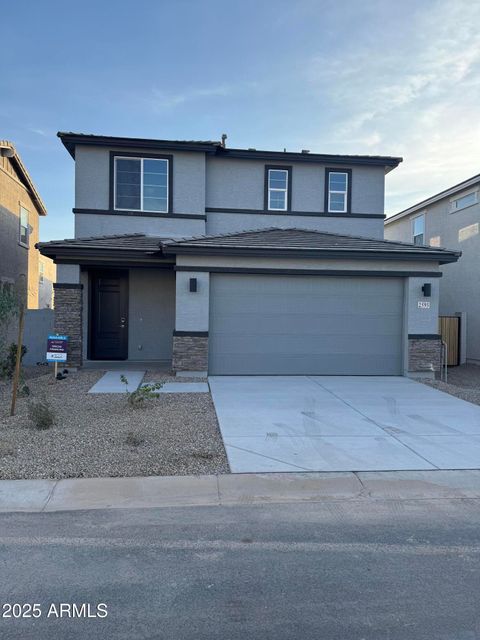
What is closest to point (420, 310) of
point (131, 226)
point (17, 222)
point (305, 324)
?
point (305, 324)

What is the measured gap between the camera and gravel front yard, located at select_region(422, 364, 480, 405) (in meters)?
10.5

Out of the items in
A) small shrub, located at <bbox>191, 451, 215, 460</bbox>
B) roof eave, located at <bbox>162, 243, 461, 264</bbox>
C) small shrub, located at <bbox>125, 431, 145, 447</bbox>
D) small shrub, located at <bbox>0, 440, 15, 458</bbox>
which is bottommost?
small shrub, located at <bbox>191, 451, 215, 460</bbox>

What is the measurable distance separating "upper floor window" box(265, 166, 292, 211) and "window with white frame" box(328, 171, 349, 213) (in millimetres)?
1412

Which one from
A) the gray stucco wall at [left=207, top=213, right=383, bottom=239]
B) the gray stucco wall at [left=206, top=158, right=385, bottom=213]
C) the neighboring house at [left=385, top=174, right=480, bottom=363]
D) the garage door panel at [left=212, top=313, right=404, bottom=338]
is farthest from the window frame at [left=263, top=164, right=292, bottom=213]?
the garage door panel at [left=212, top=313, right=404, bottom=338]

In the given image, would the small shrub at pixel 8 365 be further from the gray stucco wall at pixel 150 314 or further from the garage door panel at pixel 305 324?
the garage door panel at pixel 305 324

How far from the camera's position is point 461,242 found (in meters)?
17.9

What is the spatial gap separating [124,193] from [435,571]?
13.3 meters

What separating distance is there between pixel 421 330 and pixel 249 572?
10221mm

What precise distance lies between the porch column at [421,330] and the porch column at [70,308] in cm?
881

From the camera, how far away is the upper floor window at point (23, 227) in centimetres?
2203

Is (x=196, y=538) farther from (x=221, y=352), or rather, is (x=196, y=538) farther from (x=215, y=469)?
(x=221, y=352)

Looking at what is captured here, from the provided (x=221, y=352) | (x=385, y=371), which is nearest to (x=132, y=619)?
(x=221, y=352)

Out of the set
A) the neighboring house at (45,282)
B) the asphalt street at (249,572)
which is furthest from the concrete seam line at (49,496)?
the neighboring house at (45,282)

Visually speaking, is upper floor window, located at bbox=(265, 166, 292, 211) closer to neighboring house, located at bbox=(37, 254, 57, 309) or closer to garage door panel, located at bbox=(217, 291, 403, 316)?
garage door panel, located at bbox=(217, 291, 403, 316)
